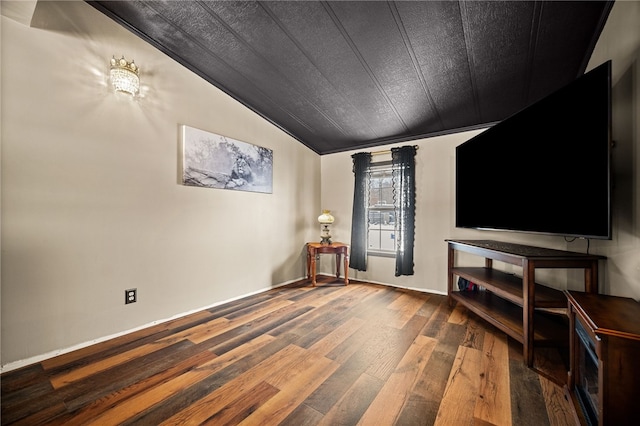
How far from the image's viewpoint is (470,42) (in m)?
1.81

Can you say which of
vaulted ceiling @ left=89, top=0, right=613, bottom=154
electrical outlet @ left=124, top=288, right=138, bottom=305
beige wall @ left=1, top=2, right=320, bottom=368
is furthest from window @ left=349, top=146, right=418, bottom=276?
electrical outlet @ left=124, top=288, right=138, bottom=305

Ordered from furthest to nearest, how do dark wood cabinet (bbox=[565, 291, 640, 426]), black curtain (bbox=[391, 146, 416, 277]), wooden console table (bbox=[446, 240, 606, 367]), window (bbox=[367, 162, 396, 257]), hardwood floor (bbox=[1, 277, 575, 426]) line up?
1. window (bbox=[367, 162, 396, 257])
2. black curtain (bbox=[391, 146, 416, 277])
3. wooden console table (bbox=[446, 240, 606, 367])
4. hardwood floor (bbox=[1, 277, 575, 426])
5. dark wood cabinet (bbox=[565, 291, 640, 426])

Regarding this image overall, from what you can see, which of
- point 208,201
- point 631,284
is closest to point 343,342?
point 631,284

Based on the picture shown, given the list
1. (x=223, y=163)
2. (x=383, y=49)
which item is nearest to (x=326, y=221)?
(x=223, y=163)

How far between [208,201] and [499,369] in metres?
2.79

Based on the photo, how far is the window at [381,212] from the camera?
11.9 ft

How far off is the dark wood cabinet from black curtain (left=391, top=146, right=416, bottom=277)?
2120mm

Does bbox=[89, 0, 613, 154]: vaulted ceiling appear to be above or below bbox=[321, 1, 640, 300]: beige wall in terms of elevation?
above

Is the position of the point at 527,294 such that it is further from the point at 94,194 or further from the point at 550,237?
the point at 94,194

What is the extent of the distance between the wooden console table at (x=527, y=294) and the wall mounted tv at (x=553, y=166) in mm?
210

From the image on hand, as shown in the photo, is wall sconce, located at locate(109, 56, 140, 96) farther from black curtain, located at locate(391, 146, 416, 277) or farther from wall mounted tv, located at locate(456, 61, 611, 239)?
wall mounted tv, located at locate(456, 61, 611, 239)

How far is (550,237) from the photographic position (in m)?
2.26

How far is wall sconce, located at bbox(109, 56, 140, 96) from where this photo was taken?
194 centimetres

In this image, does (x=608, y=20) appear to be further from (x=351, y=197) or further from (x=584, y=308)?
(x=351, y=197)
